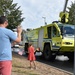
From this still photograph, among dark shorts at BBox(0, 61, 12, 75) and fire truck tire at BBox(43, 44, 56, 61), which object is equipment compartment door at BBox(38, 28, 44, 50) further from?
dark shorts at BBox(0, 61, 12, 75)

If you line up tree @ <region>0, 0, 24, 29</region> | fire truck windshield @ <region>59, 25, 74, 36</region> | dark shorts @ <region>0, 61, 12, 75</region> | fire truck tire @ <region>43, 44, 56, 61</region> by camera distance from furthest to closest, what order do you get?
tree @ <region>0, 0, 24, 29</region>, fire truck tire @ <region>43, 44, 56, 61</region>, fire truck windshield @ <region>59, 25, 74, 36</region>, dark shorts @ <region>0, 61, 12, 75</region>

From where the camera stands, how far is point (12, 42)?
5.70m

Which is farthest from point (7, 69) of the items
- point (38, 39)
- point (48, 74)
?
point (38, 39)

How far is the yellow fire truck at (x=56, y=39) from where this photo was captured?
18469 millimetres

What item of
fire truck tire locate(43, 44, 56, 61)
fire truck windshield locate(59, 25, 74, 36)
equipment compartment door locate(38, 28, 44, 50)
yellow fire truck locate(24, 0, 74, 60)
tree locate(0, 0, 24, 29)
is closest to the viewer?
yellow fire truck locate(24, 0, 74, 60)

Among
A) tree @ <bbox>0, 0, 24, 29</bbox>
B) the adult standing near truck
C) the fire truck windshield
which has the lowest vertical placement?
the adult standing near truck

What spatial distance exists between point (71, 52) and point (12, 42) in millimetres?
14279

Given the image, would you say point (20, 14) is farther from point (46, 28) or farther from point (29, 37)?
point (46, 28)

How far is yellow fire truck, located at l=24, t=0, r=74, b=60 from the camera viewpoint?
1847cm

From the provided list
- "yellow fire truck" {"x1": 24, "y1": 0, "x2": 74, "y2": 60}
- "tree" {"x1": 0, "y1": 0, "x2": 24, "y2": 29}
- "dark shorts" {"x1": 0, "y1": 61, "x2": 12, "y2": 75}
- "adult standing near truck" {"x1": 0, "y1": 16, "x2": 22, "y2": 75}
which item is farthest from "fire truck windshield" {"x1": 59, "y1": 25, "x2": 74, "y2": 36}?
"tree" {"x1": 0, "y1": 0, "x2": 24, "y2": 29}

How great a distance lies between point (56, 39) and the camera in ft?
62.4

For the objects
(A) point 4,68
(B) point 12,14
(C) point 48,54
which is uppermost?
(B) point 12,14

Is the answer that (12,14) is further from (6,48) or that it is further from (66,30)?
(6,48)

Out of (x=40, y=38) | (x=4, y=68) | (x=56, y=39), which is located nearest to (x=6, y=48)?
(x=4, y=68)
